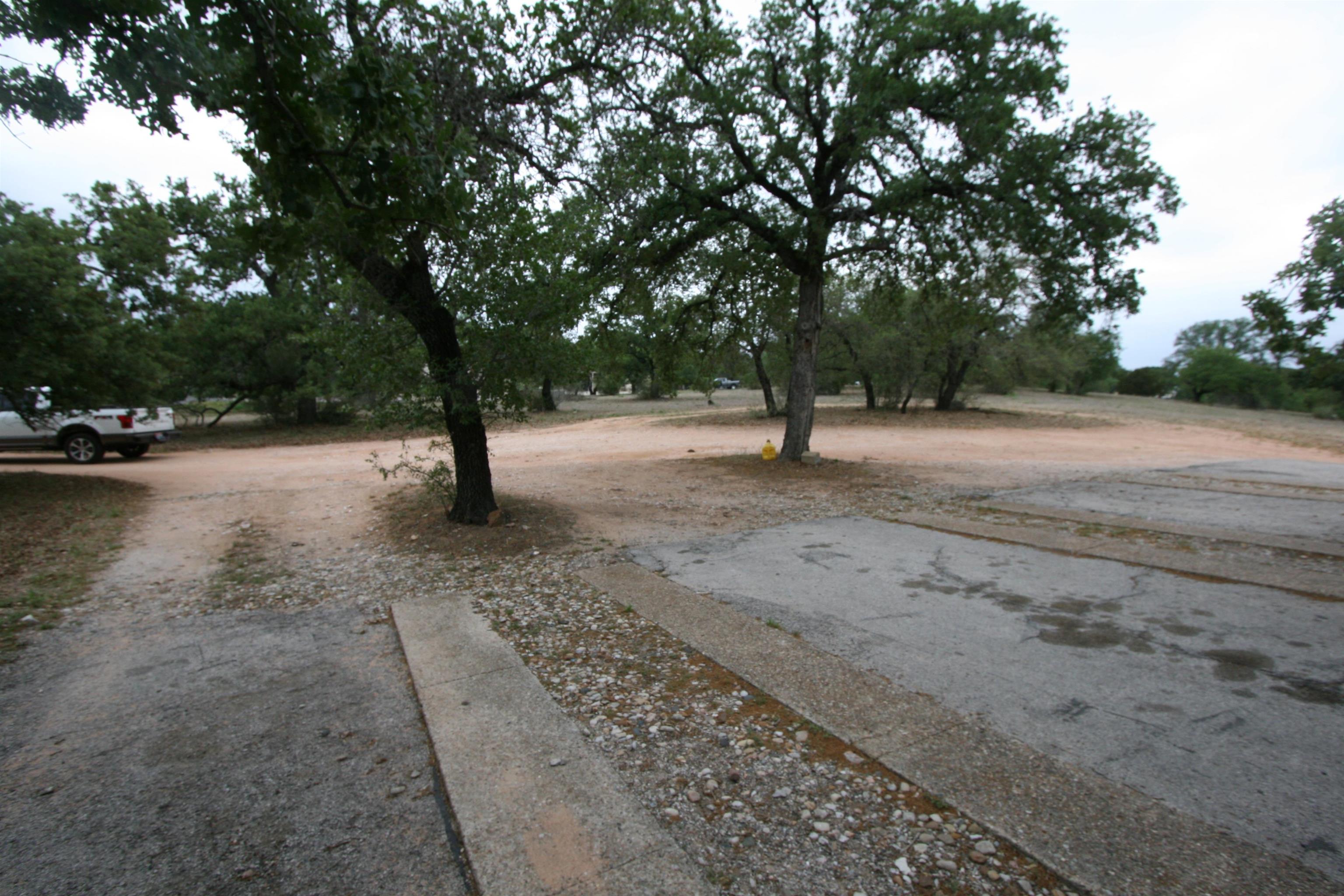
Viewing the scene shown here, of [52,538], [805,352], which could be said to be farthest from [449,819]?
[805,352]

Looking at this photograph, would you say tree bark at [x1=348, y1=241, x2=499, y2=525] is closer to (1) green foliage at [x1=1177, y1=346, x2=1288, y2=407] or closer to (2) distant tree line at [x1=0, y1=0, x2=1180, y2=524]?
(2) distant tree line at [x1=0, y1=0, x2=1180, y2=524]

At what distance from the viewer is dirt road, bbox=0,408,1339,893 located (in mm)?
2473

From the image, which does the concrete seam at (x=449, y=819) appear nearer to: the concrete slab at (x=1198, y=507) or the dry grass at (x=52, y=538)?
the dry grass at (x=52, y=538)

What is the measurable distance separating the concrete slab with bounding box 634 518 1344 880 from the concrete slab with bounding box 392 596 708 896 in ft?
5.60

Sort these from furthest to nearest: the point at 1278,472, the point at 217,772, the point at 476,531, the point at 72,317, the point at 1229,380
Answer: the point at 1229,380 < the point at 1278,472 < the point at 72,317 < the point at 476,531 < the point at 217,772

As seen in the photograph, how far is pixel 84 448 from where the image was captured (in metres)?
15.2

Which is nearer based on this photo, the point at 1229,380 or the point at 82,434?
the point at 82,434

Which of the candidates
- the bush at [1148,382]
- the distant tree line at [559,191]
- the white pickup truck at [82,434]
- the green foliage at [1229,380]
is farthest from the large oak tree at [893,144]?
the bush at [1148,382]

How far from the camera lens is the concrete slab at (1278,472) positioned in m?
10.3

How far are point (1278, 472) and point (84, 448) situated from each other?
23.1 meters

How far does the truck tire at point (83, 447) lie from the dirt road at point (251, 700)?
266 inches

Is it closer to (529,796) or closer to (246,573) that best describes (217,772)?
(529,796)

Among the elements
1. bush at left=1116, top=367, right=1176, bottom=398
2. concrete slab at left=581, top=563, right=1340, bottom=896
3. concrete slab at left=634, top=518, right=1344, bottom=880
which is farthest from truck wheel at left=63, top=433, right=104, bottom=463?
bush at left=1116, top=367, right=1176, bottom=398

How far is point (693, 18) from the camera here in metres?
9.05
